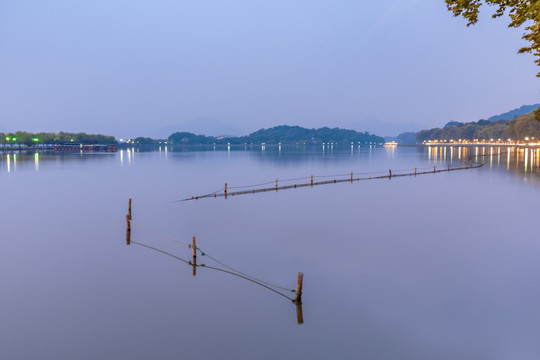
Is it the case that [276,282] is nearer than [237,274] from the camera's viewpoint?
Yes

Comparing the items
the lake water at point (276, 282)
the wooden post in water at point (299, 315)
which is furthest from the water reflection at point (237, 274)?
the lake water at point (276, 282)

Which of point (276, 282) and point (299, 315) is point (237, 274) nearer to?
point (276, 282)

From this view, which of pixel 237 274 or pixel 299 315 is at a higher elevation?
pixel 237 274

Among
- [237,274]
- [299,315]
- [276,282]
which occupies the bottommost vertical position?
[299,315]

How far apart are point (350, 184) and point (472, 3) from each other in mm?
48736

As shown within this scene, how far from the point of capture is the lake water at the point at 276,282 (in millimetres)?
16312

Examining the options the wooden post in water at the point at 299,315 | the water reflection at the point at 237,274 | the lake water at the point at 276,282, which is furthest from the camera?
the water reflection at the point at 237,274

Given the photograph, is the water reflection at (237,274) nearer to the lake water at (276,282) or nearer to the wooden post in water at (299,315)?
the wooden post in water at (299,315)

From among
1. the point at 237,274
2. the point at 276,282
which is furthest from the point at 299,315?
the point at 237,274

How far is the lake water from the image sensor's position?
1631 centimetres

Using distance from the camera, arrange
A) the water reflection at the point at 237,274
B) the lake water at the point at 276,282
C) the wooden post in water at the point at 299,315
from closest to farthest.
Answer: the lake water at the point at 276,282 → the wooden post in water at the point at 299,315 → the water reflection at the point at 237,274

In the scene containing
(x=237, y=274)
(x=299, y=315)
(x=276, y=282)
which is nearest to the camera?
(x=299, y=315)

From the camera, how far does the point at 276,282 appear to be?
75.0 feet

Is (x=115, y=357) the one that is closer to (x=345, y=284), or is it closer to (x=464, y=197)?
(x=345, y=284)
